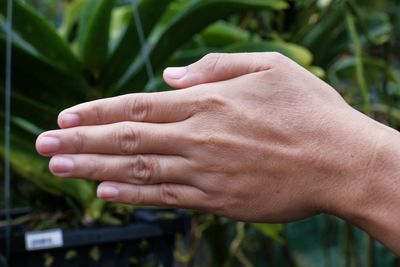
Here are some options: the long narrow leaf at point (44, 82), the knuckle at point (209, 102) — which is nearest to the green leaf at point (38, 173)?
the long narrow leaf at point (44, 82)

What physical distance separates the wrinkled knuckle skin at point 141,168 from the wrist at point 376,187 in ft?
0.43

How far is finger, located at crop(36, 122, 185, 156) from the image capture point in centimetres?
39

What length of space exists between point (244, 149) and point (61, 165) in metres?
0.13

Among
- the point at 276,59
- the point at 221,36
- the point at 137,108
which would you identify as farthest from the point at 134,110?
the point at 221,36

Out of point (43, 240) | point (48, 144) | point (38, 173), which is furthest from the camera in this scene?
point (38, 173)

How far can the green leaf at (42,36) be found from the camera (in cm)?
71

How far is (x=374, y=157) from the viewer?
1.25 ft

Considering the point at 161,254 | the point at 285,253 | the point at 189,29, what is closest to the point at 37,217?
the point at 161,254

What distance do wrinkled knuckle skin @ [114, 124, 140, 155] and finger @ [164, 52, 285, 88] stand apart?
0.05 m

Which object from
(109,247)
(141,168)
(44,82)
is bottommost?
(109,247)

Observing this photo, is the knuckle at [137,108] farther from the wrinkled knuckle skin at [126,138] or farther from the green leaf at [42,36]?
the green leaf at [42,36]

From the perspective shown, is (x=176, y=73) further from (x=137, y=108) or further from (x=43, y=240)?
(x=43, y=240)

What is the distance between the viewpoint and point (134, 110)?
0.40 metres

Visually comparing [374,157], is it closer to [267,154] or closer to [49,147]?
[267,154]
